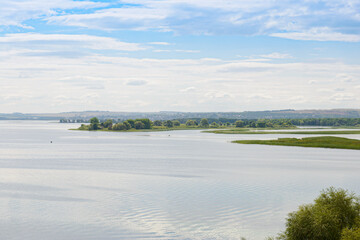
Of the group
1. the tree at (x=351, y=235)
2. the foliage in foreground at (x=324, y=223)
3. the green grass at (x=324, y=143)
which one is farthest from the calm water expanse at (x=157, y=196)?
the green grass at (x=324, y=143)

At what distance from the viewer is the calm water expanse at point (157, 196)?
30.9 m

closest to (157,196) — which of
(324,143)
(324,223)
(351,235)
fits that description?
(324,223)

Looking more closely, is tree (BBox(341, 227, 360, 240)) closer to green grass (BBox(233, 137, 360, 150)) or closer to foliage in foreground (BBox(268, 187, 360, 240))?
foliage in foreground (BBox(268, 187, 360, 240))

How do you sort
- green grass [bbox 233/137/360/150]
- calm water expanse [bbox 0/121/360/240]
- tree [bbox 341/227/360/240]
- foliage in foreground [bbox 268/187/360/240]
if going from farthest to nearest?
1. green grass [bbox 233/137/360/150]
2. calm water expanse [bbox 0/121/360/240]
3. foliage in foreground [bbox 268/187/360/240]
4. tree [bbox 341/227/360/240]

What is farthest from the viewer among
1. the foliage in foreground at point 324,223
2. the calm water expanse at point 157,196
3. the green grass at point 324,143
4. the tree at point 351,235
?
the green grass at point 324,143

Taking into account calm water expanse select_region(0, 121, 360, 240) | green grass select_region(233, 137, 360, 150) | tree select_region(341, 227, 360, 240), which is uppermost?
green grass select_region(233, 137, 360, 150)

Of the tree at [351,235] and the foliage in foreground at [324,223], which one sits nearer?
the tree at [351,235]

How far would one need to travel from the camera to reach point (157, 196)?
43031 mm

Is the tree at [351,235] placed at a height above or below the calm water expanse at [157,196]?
above

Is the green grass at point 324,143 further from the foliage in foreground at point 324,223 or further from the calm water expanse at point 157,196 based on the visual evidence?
the foliage in foreground at point 324,223

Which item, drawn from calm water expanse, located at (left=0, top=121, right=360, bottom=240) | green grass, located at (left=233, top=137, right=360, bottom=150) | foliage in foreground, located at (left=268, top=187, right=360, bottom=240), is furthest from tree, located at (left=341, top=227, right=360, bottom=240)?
green grass, located at (left=233, top=137, right=360, bottom=150)

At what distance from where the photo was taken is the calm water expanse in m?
30.9

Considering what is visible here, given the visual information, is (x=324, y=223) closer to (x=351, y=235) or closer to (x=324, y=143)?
(x=351, y=235)

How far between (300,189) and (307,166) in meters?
24.2
